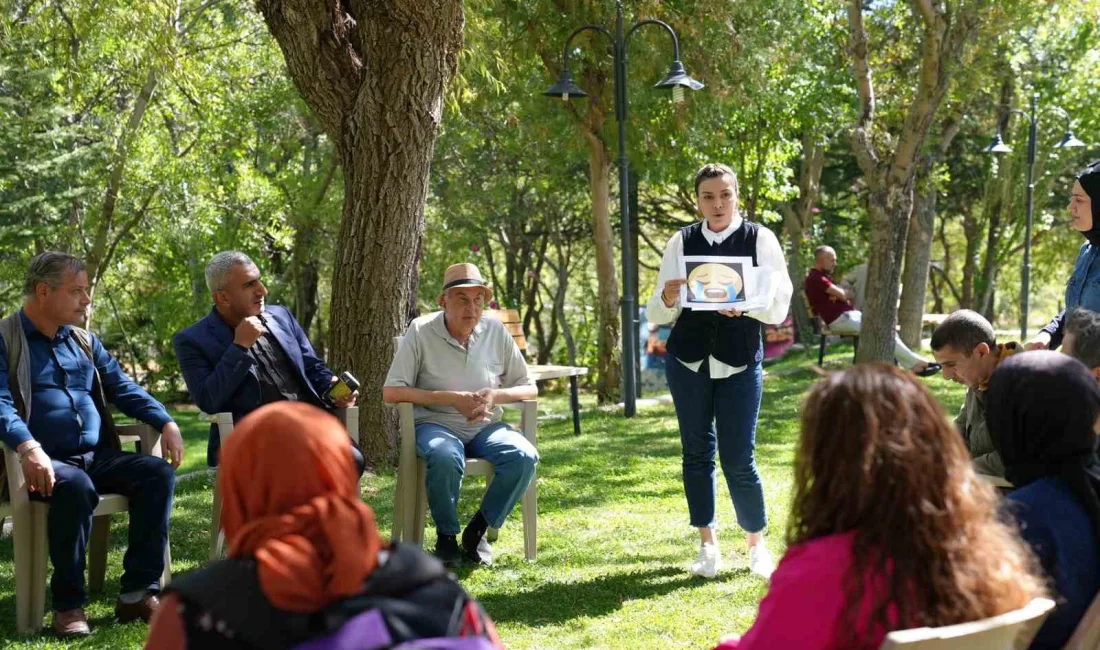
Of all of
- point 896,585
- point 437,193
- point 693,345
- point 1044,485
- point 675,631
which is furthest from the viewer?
point 437,193

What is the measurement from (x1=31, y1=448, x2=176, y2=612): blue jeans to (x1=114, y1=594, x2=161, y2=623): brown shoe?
6 cm

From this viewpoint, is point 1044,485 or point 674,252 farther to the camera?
point 674,252

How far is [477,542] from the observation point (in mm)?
5676

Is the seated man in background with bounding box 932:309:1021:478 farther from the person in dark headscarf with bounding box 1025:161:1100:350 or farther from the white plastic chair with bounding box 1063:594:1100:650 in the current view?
the white plastic chair with bounding box 1063:594:1100:650

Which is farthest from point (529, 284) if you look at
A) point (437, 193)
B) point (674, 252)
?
point (674, 252)

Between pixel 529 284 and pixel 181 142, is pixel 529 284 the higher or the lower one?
the lower one

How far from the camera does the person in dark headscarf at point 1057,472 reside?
2486 mm

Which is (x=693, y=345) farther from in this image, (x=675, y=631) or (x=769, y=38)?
(x=769, y=38)

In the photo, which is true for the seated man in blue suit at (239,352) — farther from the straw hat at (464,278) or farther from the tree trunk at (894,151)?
the tree trunk at (894,151)

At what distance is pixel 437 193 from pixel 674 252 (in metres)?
15.7

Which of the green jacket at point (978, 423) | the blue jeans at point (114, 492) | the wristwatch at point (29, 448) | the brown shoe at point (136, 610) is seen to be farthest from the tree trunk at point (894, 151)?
the wristwatch at point (29, 448)

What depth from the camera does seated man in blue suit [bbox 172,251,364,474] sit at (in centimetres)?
538

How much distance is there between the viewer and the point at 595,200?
43.7ft

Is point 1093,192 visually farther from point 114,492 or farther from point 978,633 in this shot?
point 114,492
